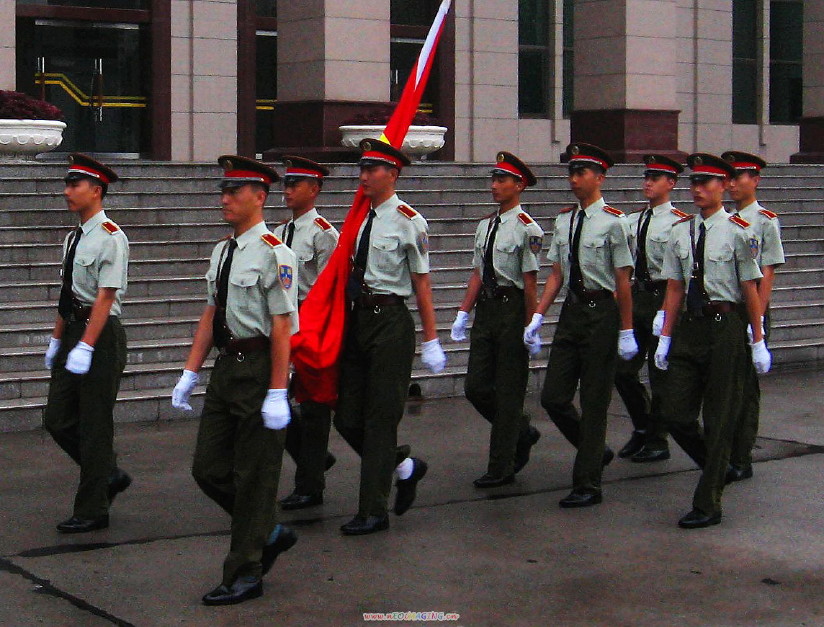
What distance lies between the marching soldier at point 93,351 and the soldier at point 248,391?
1.33 m

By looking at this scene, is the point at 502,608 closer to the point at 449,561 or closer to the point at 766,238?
the point at 449,561

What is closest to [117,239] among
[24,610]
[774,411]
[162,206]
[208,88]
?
[24,610]

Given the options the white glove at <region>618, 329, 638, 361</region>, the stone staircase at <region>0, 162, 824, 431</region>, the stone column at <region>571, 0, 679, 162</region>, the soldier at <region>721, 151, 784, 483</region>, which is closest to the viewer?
the white glove at <region>618, 329, 638, 361</region>

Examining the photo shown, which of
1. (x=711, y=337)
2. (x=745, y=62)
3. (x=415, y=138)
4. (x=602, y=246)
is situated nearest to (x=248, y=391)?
(x=711, y=337)

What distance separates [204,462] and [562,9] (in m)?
19.5

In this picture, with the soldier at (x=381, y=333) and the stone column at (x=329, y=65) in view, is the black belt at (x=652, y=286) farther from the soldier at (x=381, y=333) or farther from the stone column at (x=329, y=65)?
the stone column at (x=329, y=65)

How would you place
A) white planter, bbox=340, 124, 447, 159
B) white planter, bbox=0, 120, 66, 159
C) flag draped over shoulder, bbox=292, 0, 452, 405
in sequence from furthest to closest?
white planter, bbox=340, 124, 447, 159 < white planter, bbox=0, 120, 66, 159 < flag draped over shoulder, bbox=292, 0, 452, 405

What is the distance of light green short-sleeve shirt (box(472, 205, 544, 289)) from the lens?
9.48m

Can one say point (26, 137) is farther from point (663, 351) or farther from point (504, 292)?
point (663, 351)

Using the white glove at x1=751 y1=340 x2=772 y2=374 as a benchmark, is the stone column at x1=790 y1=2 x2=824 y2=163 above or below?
above

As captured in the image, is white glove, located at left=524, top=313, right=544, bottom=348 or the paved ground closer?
the paved ground

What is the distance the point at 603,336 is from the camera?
361 inches

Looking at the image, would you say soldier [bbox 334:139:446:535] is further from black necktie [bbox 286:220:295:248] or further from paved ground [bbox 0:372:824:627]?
black necktie [bbox 286:220:295:248]

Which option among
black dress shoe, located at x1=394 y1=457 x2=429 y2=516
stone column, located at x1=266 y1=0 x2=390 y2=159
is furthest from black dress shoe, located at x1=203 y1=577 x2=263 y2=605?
stone column, located at x1=266 y1=0 x2=390 y2=159
